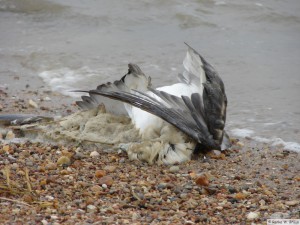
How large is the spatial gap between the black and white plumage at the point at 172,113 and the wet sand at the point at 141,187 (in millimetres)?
130

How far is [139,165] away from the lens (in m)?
5.21

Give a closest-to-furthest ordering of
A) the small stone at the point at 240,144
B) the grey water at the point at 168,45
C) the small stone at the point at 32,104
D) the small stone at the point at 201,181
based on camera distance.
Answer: the small stone at the point at 201,181 → the small stone at the point at 240,144 → the small stone at the point at 32,104 → the grey water at the point at 168,45

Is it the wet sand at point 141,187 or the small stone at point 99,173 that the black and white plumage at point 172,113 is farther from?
the small stone at point 99,173

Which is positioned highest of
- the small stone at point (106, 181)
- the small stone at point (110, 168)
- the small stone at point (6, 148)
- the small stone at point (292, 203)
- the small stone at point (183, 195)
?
the small stone at point (292, 203)

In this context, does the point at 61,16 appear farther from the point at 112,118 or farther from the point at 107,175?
the point at 107,175

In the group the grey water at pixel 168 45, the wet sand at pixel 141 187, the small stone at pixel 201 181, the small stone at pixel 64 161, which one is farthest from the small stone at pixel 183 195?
the grey water at pixel 168 45

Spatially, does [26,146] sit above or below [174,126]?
below

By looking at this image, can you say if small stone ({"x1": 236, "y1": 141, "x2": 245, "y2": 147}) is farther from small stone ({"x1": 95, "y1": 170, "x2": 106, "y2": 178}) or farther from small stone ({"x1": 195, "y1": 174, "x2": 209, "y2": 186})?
small stone ({"x1": 95, "y1": 170, "x2": 106, "y2": 178})

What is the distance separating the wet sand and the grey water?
1.14 m

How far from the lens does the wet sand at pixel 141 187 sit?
398 centimetres

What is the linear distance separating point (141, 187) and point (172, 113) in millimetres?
879

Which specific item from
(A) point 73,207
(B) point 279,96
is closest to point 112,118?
(A) point 73,207

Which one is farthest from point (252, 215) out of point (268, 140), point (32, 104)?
point (32, 104)

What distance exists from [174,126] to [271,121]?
1864 millimetres
